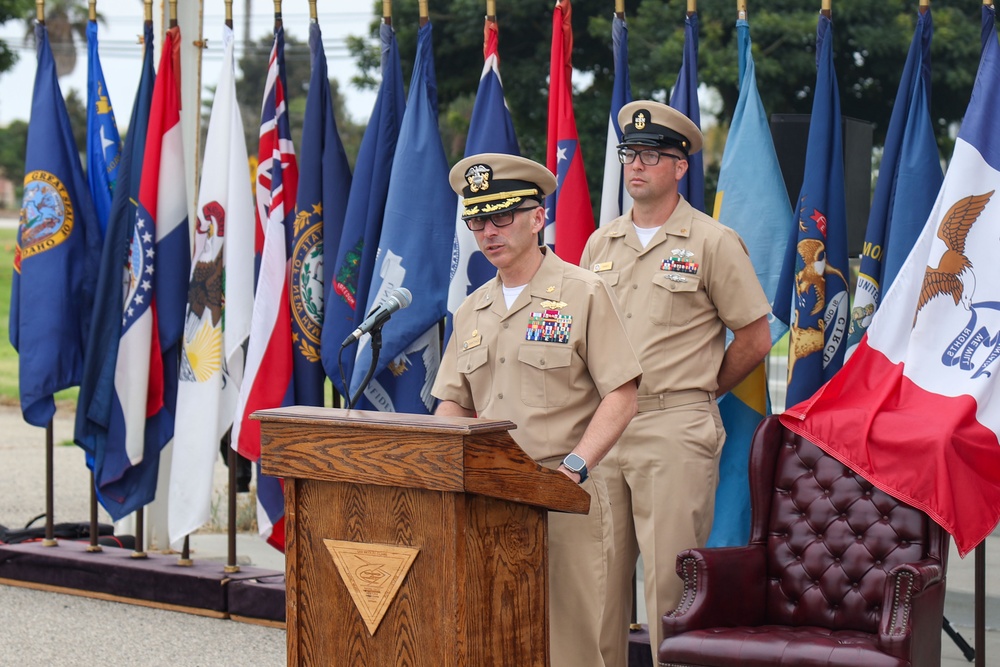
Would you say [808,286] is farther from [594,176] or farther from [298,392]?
[594,176]

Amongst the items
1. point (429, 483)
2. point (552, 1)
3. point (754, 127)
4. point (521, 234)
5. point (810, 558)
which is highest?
point (552, 1)

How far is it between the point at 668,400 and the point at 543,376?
0.77m

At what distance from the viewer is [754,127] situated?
4.50 metres

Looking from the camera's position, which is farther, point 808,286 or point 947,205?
point 808,286

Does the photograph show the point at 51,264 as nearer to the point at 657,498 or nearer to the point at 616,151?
the point at 616,151

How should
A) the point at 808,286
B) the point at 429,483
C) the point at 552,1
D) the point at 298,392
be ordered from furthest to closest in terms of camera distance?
the point at 552,1 < the point at 298,392 < the point at 808,286 < the point at 429,483

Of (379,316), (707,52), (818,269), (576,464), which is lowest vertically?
(576,464)

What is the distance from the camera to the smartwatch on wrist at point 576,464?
10.0ft

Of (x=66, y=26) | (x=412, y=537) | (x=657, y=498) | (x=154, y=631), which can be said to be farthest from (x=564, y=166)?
(x=66, y=26)

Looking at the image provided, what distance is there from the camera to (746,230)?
14.7 feet

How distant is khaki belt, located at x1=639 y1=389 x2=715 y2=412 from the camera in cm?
394

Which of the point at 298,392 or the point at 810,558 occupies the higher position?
the point at 298,392

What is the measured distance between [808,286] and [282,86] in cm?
234

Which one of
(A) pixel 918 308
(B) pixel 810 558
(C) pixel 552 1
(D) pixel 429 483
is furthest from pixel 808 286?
(C) pixel 552 1
